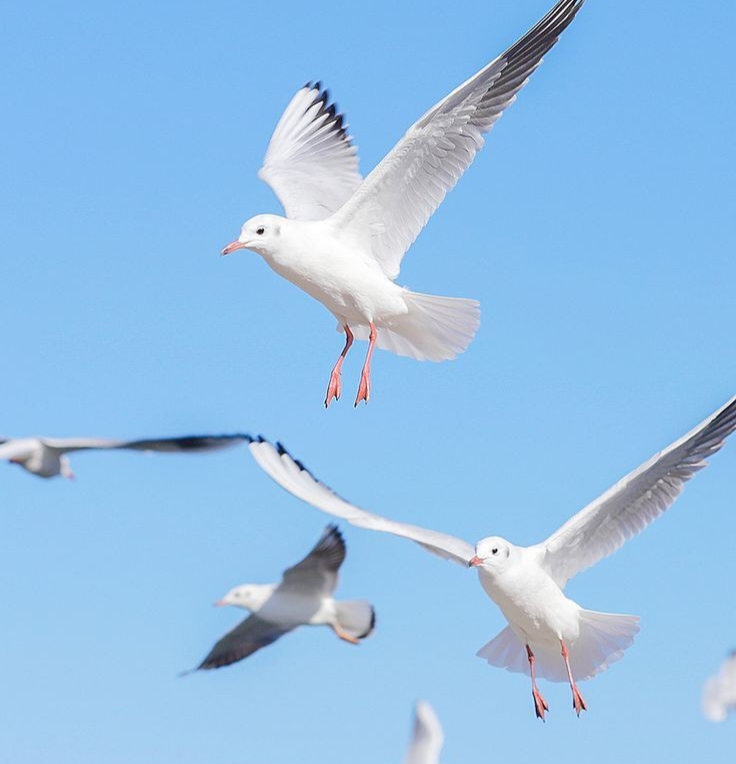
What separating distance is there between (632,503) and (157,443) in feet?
9.65

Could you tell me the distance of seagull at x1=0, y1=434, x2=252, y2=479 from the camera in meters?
7.14

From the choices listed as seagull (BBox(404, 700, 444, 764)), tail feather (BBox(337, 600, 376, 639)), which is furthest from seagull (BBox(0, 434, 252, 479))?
seagull (BBox(404, 700, 444, 764))

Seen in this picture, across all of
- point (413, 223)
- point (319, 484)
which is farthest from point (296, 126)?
point (319, 484)

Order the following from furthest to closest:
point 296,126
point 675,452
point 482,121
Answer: point 296,126, point 482,121, point 675,452

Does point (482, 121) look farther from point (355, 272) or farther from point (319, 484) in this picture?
point (319, 484)

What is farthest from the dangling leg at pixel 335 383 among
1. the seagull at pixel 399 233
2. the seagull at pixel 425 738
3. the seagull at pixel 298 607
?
the seagull at pixel 425 738

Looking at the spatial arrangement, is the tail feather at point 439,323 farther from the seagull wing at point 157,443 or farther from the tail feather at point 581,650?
the seagull wing at point 157,443

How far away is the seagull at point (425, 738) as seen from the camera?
6.05m

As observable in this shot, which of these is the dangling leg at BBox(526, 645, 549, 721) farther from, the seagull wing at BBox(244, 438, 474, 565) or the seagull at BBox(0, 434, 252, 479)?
the seagull at BBox(0, 434, 252, 479)

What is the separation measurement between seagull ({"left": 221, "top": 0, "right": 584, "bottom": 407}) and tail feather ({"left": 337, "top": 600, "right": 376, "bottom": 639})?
1.31m

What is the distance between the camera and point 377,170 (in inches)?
368

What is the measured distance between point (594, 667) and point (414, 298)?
2.34 metres

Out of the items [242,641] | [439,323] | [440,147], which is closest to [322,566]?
[242,641]

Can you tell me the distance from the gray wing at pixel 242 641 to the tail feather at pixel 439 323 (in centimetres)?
196
